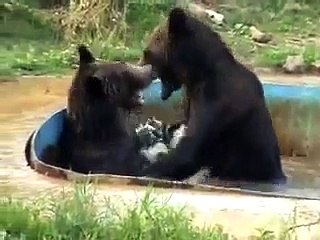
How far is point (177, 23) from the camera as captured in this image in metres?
7.07

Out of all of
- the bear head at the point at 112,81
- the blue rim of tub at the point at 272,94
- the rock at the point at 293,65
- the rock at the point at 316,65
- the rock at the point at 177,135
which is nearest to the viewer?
the bear head at the point at 112,81

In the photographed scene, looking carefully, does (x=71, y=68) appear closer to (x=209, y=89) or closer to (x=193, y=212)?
(x=209, y=89)

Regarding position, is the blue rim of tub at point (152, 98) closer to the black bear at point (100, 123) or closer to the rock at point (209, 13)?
the black bear at point (100, 123)

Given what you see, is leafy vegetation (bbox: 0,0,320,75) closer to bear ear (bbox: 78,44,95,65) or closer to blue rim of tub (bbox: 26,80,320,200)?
blue rim of tub (bbox: 26,80,320,200)

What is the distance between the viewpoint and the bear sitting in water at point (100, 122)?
6973 millimetres

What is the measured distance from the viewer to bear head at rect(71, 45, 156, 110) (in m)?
6.94

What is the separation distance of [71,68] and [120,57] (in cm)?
103

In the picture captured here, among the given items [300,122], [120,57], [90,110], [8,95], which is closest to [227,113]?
[90,110]

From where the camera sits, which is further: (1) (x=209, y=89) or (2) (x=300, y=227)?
(1) (x=209, y=89)

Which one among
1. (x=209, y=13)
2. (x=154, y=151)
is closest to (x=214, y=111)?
(x=154, y=151)

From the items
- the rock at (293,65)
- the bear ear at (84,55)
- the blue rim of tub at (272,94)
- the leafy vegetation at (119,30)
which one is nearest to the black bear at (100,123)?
the bear ear at (84,55)

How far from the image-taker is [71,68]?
11539mm

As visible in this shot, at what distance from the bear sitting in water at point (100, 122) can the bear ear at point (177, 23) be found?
0.41 meters

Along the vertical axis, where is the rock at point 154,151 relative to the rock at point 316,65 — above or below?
above
